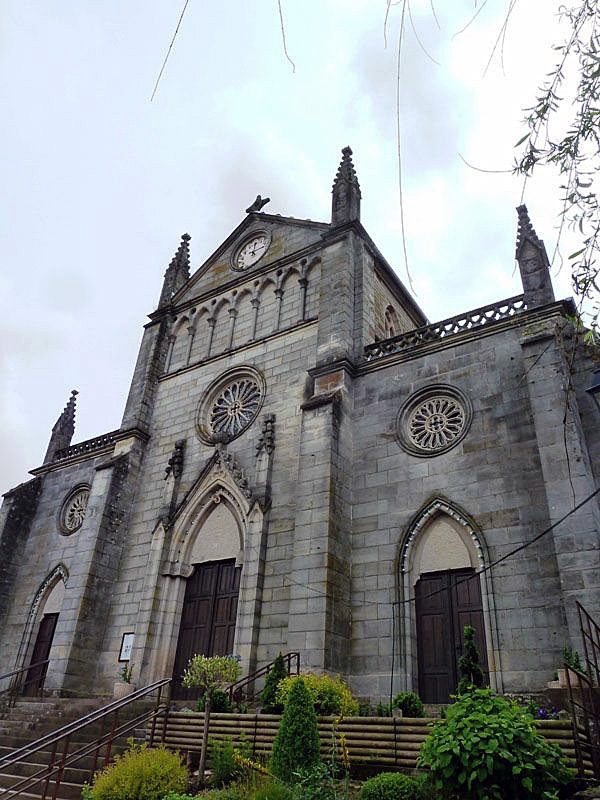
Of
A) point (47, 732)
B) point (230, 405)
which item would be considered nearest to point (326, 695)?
point (47, 732)

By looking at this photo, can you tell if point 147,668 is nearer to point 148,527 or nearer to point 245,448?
point 148,527

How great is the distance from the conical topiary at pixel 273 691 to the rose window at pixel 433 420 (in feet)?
18.2

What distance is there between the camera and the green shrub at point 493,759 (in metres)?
5.65

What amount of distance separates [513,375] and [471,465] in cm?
224

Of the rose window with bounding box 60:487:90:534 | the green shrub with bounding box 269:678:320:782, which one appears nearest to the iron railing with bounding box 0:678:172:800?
the green shrub with bounding box 269:678:320:782

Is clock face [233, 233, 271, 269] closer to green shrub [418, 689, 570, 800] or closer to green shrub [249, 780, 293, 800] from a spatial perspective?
green shrub [249, 780, 293, 800]

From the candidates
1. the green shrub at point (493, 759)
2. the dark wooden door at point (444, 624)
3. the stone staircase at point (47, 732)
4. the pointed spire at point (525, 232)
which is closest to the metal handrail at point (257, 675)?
the stone staircase at point (47, 732)

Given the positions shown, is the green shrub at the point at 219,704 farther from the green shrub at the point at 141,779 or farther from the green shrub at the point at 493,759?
the green shrub at the point at 493,759

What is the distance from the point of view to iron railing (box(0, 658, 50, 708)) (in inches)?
648

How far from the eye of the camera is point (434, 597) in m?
12.5

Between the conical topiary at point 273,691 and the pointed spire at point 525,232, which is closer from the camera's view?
the conical topiary at point 273,691

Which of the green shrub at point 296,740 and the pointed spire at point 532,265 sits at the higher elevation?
the pointed spire at point 532,265

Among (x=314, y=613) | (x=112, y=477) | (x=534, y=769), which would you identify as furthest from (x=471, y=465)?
(x=112, y=477)

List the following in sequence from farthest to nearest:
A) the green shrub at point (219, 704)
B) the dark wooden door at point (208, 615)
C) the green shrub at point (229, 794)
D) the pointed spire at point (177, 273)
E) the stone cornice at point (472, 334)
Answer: the pointed spire at point (177, 273), the dark wooden door at point (208, 615), the stone cornice at point (472, 334), the green shrub at point (219, 704), the green shrub at point (229, 794)
